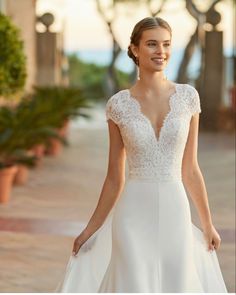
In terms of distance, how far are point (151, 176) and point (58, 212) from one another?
5637mm

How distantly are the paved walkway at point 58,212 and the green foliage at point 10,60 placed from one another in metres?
1.27

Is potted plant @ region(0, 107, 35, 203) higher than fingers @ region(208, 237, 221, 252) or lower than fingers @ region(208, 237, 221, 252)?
lower

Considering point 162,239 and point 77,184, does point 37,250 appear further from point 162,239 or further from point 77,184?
point 77,184

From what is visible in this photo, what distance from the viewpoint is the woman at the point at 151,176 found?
3.34m

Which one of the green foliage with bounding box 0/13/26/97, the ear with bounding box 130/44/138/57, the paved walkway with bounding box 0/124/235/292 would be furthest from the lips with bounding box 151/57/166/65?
the green foliage with bounding box 0/13/26/97

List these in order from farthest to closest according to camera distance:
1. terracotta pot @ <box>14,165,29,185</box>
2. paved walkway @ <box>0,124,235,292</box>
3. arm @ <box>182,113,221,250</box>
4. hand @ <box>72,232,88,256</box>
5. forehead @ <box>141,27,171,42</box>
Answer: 1. terracotta pot @ <box>14,165,29,185</box>
2. paved walkway @ <box>0,124,235,292</box>
3. hand @ <box>72,232,88,256</box>
4. arm @ <box>182,113,221,250</box>
5. forehead @ <box>141,27,171,42</box>

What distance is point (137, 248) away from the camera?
338 cm

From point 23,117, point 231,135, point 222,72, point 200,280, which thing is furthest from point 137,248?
point 222,72

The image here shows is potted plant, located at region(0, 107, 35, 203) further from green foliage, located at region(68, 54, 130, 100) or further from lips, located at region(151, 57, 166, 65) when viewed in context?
green foliage, located at region(68, 54, 130, 100)

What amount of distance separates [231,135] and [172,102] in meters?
15.5

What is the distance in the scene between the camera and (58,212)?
8984 mm

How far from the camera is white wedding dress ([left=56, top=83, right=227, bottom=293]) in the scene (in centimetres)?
336

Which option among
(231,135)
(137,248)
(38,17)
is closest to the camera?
(137,248)

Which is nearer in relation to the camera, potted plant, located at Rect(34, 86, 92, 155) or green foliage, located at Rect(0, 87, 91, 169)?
green foliage, located at Rect(0, 87, 91, 169)
